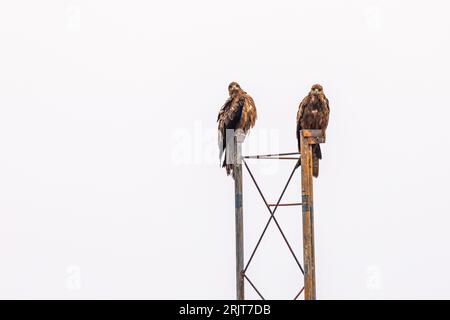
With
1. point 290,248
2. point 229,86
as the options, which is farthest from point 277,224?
point 229,86

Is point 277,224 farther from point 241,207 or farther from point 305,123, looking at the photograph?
point 305,123

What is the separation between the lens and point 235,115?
565 inches

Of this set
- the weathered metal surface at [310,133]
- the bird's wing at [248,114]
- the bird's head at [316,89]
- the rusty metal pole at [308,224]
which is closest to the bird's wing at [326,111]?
the bird's head at [316,89]

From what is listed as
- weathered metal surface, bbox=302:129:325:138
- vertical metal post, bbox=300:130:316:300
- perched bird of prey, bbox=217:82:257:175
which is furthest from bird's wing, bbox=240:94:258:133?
vertical metal post, bbox=300:130:316:300

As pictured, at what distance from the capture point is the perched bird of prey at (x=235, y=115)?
46.9 ft

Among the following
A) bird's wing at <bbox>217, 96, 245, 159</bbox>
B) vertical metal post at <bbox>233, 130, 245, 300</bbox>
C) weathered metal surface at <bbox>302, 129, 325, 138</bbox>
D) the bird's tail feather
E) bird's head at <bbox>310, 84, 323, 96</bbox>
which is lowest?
vertical metal post at <bbox>233, 130, 245, 300</bbox>

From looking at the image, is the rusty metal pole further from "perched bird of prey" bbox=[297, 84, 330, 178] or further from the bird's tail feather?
"perched bird of prey" bbox=[297, 84, 330, 178]

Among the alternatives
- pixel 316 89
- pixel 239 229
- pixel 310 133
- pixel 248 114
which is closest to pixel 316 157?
pixel 316 89

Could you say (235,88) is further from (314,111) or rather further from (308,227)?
(308,227)

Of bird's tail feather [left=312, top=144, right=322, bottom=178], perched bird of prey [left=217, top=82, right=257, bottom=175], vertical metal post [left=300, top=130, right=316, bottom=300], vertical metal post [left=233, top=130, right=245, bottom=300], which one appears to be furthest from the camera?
perched bird of prey [left=217, top=82, right=257, bottom=175]

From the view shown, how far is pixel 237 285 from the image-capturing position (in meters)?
12.4

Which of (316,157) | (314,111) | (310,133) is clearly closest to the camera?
(310,133)

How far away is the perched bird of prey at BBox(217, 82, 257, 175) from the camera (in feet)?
46.9

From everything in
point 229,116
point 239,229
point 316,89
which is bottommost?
point 239,229
